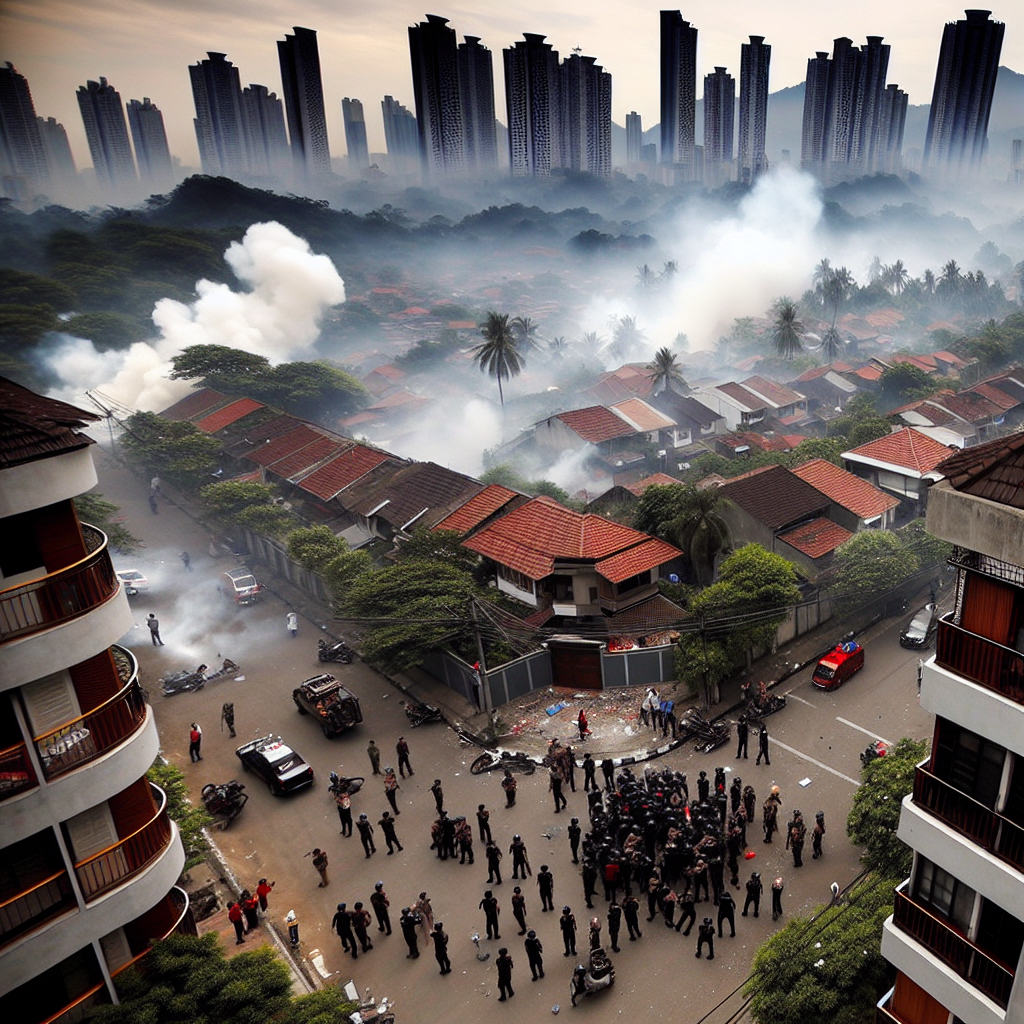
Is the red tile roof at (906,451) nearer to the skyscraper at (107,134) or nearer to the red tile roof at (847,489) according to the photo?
the red tile roof at (847,489)

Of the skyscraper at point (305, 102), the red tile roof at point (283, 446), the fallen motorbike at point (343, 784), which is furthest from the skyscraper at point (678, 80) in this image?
the fallen motorbike at point (343, 784)

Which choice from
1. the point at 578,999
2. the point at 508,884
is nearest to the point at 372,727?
the point at 508,884

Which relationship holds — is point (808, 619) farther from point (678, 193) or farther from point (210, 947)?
point (678, 193)

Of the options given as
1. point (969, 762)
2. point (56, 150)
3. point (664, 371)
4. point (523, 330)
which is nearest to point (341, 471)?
point (664, 371)

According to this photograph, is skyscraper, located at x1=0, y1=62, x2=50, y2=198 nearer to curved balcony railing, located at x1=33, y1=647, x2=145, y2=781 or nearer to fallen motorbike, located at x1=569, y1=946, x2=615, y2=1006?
curved balcony railing, located at x1=33, y1=647, x2=145, y2=781

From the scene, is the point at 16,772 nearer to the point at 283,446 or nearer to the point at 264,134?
the point at 283,446

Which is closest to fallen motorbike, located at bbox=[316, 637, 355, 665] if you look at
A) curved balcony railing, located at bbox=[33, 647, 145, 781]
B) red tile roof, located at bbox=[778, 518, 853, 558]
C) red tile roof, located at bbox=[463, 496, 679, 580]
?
red tile roof, located at bbox=[463, 496, 679, 580]
